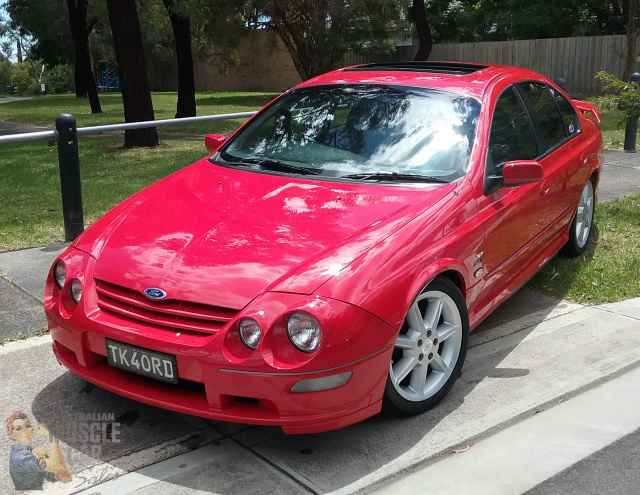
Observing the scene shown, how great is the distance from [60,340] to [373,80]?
255 centimetres

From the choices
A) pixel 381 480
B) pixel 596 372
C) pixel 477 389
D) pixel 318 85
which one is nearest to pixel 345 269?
pixel 381 480

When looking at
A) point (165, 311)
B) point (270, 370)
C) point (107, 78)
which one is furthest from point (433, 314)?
point (107, 78)

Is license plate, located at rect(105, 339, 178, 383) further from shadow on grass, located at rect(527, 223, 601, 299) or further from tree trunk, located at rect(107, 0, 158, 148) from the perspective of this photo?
tree trunk, located at rect(107, 0, 158, 148)

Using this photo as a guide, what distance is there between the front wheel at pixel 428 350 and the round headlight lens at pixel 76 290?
4.87 feet

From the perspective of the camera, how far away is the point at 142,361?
10.5ft

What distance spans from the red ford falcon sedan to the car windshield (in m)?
0.01

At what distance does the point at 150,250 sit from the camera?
11.6ft

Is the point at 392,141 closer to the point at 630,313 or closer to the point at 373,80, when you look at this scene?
the point at 373,80

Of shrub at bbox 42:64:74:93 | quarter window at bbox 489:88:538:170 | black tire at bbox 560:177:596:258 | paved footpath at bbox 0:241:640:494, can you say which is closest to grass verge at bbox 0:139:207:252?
paved footpath at bbox 0:241:640:494

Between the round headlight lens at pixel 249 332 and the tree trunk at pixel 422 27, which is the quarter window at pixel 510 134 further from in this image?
the tree trunk at pixel 422 27

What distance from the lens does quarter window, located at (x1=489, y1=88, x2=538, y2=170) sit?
14.6 feet

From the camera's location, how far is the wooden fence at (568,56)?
24.1m

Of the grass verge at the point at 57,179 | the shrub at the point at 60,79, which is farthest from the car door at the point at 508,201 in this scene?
the shrub at the point at 60,79

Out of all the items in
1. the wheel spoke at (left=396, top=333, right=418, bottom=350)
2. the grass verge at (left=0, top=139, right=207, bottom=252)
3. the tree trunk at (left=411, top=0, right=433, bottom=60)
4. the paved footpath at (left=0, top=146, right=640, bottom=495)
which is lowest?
the paved footpath at (left=0, top=146, right=640, bottom=495)
